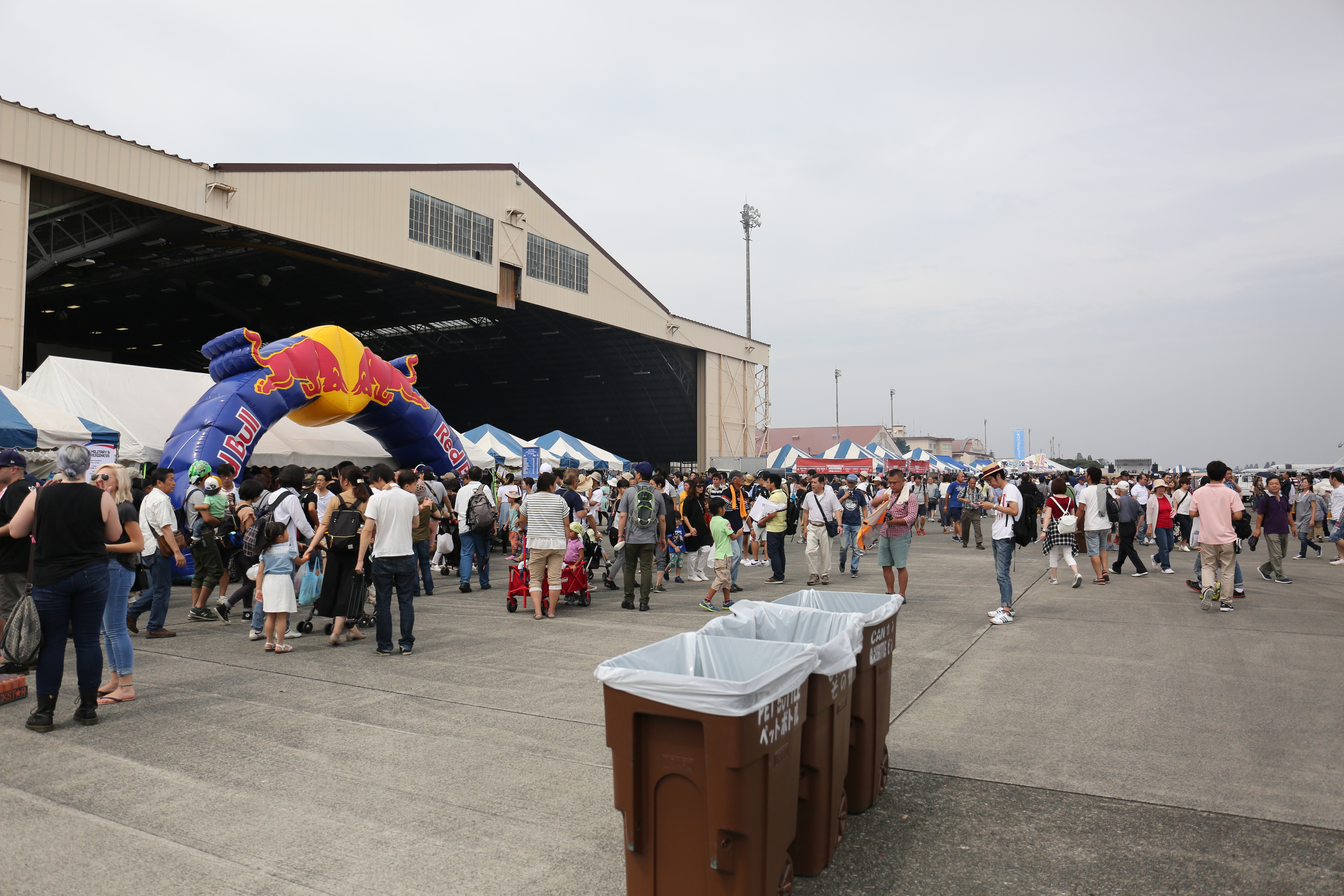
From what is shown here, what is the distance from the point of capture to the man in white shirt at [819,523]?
1223 centimetres

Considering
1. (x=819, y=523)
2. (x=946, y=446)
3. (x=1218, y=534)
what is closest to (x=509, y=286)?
(x=819, y=523)

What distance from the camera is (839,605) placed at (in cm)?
459

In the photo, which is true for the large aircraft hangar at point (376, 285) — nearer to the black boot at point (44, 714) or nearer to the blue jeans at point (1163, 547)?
the black boot at point (44, 714)

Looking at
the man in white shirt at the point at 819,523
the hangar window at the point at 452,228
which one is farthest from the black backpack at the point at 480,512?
the hangar window at the point at 452,228

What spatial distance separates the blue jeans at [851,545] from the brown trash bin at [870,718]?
30.6ft

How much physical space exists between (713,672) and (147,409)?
54.5 feet

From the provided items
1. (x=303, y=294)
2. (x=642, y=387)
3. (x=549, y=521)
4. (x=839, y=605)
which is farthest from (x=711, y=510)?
(x=642, y=387)

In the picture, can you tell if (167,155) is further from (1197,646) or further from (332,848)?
(1197,646)

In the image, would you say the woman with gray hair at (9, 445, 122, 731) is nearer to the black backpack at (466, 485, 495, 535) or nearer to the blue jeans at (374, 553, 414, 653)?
the blue jeans at (374, 553, 414, 653)

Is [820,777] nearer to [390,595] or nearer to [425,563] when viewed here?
[390,595]

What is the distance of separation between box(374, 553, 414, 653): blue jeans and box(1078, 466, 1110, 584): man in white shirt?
377 inches

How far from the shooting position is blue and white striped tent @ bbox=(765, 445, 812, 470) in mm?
32094

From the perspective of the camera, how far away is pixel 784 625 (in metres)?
4.23

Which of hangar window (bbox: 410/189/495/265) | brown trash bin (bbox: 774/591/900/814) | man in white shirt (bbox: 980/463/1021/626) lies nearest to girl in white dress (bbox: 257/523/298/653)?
brown trash bin (bbox: 774/591/900/814)
